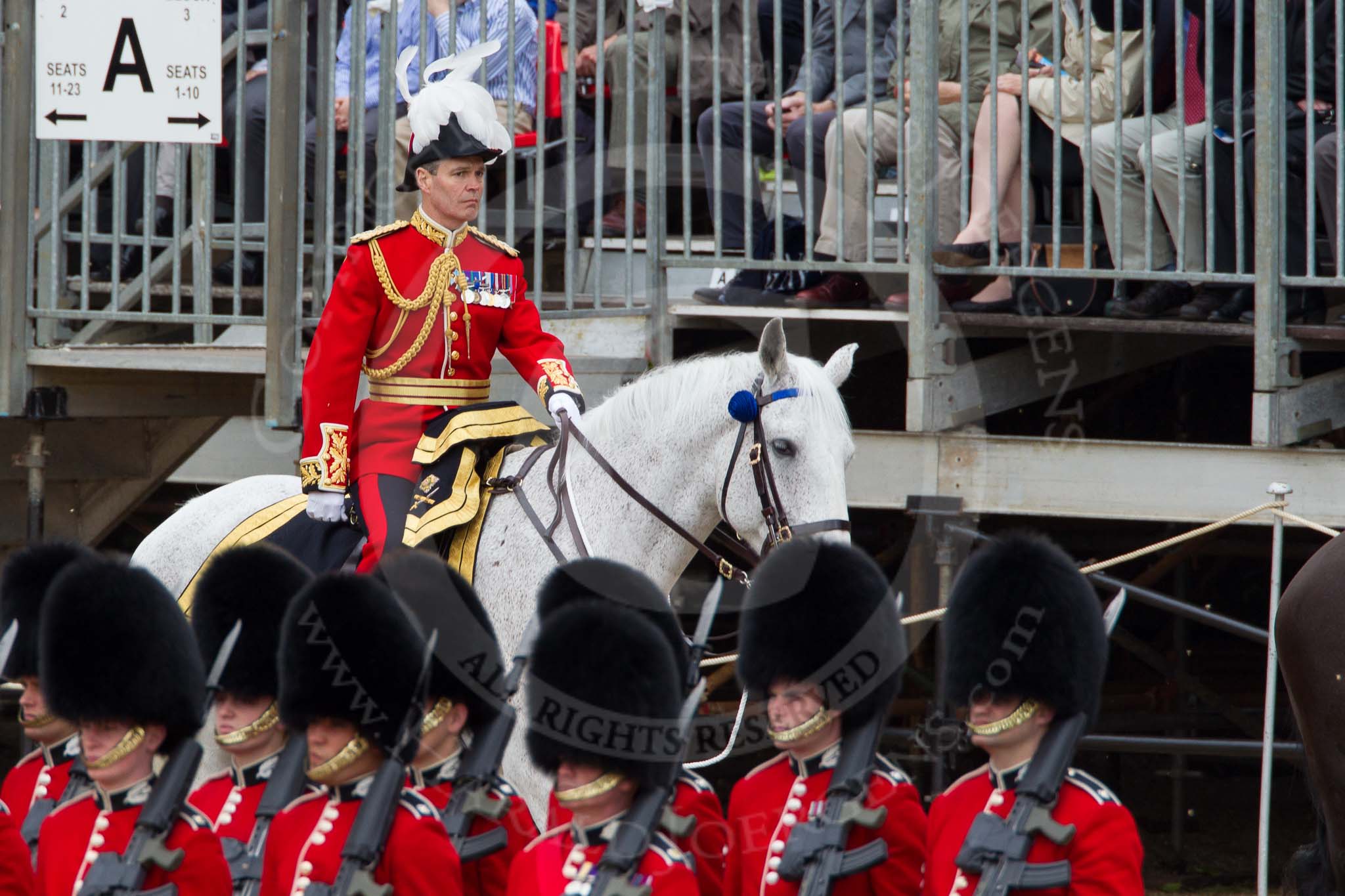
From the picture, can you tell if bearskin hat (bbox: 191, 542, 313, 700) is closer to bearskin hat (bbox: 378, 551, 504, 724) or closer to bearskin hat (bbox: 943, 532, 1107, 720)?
bearskin hat (bbox: 378, 551, 504, 724)

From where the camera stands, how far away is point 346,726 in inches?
133

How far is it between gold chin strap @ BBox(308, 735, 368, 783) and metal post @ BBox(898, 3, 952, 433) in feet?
9.88

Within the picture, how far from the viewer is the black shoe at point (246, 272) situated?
274 inches

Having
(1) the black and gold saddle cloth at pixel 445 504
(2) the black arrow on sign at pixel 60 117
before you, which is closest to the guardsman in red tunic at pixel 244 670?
(1) the black and gold saddle cloth at pixel 445 504

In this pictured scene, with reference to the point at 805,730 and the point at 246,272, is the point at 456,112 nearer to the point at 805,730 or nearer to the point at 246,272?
the point at 805,730

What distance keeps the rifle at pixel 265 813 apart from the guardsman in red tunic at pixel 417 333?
4.16 ft

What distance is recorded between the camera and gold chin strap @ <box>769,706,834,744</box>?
129 inches

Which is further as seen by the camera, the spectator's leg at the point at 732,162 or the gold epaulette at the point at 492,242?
the spectator's leg at the point at 732,162

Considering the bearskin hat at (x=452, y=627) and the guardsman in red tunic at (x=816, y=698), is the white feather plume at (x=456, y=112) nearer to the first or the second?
the bearskin hat at (x=452, y=627)

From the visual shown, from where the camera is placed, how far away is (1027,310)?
6137 millimetres

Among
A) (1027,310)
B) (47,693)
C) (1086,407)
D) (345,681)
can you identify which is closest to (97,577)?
(47,693)

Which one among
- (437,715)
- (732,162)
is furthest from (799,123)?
(437,715)

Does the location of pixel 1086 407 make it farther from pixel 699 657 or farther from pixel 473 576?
pixel 699 657

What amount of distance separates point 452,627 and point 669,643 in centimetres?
77
